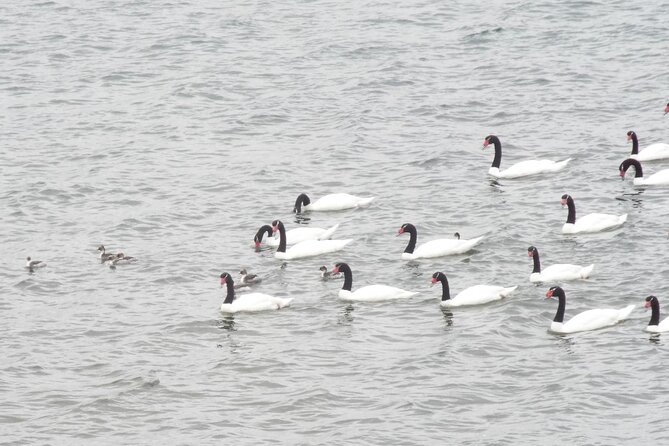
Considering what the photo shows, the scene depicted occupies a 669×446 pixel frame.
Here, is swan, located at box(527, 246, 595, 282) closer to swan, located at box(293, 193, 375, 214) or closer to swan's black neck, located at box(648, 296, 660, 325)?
swan's black neck, located at box(648, 296, 660, 325)

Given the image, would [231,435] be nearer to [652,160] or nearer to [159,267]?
[159,267]

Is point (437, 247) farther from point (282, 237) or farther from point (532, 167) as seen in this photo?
point (532, 167)

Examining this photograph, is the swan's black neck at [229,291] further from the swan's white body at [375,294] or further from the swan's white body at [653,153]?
the swan's white body at [653,153]

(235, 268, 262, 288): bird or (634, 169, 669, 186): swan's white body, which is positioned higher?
(634, 169, 669, 186): swan's white body

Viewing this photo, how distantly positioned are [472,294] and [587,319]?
2.51 meters

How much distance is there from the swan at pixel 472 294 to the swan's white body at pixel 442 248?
2679mm

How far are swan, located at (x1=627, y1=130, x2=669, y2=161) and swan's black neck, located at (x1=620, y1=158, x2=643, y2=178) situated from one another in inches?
43.5

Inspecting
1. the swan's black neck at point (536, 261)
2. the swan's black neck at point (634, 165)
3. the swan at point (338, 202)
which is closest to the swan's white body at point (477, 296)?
the swan's black neck at point (536, 261)

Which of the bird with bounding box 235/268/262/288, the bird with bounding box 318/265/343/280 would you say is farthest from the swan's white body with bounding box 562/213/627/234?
the bird with bounding box 235/268/262/288

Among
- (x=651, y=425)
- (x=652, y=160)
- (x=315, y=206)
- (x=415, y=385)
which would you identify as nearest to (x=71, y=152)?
(x=315, y=206)

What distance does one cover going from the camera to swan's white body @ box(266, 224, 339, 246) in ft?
100

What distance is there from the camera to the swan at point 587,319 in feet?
78.7

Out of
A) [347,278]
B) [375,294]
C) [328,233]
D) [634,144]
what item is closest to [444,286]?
[375,294]

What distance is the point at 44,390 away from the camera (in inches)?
892
